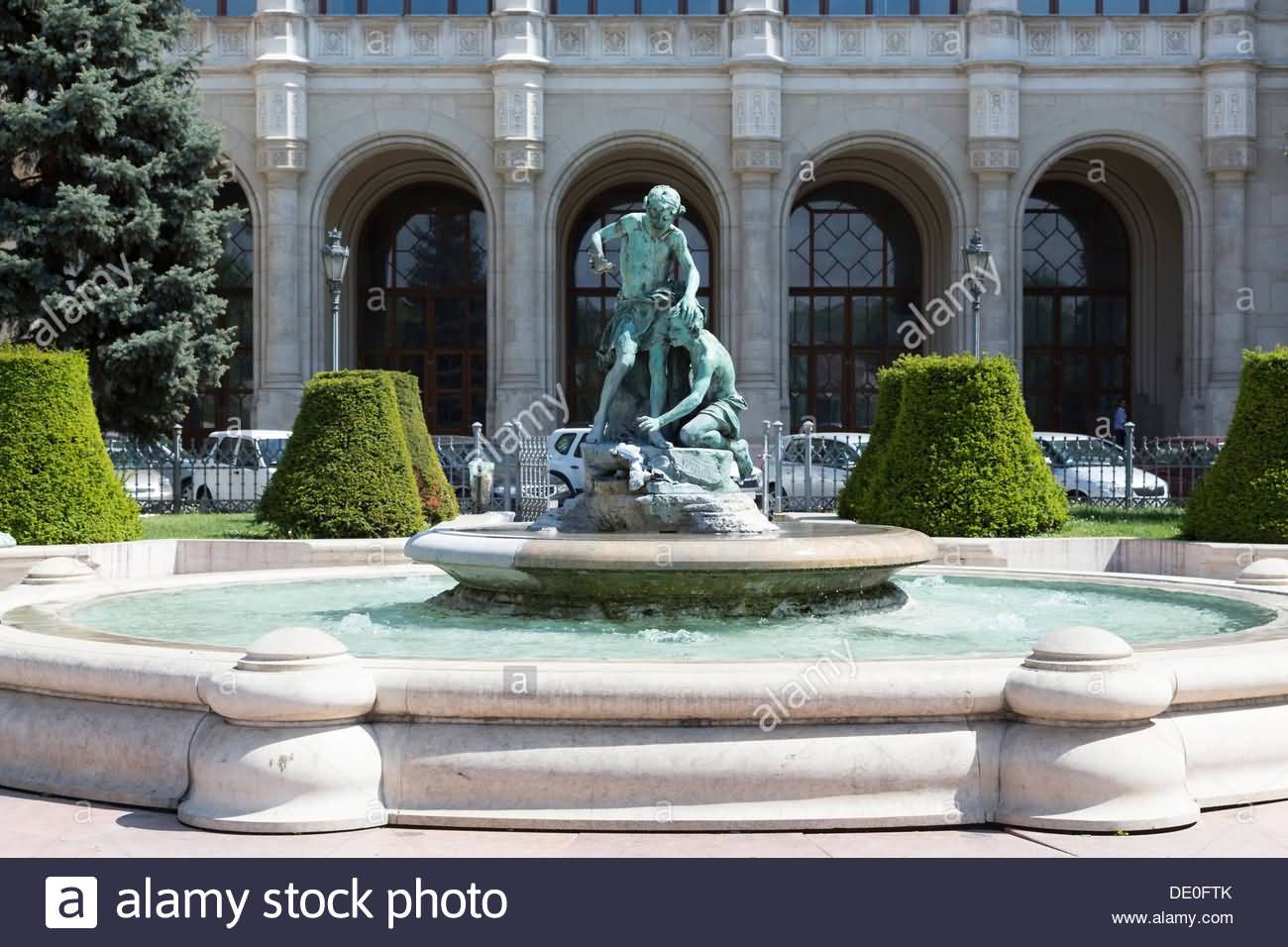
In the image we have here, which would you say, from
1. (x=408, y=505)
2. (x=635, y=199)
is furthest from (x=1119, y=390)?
(x=408, y=505)

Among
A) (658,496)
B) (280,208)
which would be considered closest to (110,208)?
(280,208)

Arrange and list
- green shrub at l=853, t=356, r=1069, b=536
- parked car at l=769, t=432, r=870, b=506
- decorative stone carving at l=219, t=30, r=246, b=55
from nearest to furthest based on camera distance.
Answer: green shrub at l=853, t=356, r=1069, b=536 → parked car at l=769, t=432, r=870, b=506 → decorative stone carving at l=219, t=30, r=246, b=55

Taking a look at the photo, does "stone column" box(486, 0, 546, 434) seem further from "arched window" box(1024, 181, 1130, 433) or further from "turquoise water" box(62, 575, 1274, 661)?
"turquoise water" box(62, 575, 1274, 661)

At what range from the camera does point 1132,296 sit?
39906 mm

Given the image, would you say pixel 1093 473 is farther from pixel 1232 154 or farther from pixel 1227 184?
pixel 1232 154

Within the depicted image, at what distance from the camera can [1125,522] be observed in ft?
62.6

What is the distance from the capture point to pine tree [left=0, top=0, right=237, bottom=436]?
2334cm

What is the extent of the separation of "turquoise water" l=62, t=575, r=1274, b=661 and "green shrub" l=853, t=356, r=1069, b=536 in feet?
13.7

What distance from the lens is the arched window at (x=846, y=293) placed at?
39406mm

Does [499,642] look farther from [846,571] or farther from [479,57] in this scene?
[479,57]

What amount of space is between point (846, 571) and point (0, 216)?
19.8 meters

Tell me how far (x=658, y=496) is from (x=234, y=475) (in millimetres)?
17316

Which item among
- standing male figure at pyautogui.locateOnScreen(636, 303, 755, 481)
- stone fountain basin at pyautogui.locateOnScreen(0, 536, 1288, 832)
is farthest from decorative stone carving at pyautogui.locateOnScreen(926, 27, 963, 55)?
stone fountain basin at pyautogui.locateOnScreen(0, 536, 1288, 832)

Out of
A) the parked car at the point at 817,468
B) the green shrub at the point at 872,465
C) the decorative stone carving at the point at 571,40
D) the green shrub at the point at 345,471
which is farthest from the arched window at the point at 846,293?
the green shrub at the point at 345,471
